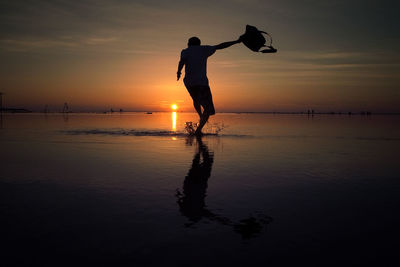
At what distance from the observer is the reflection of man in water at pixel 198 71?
1077 cm

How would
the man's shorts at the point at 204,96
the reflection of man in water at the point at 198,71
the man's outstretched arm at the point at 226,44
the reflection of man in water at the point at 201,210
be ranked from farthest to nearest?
the man's shorts at the point at 204,96 < the reflection of man in water at the point at 198,71 < the man's outstretched arm at the point at 226,44 < the reflection of man in water at the point at 201,210

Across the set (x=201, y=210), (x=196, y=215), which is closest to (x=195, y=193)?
(x=201, y=210)

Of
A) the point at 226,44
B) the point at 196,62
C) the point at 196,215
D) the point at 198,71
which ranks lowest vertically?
the point at 196,215

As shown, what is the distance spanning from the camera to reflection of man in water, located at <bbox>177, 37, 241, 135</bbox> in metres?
10.8

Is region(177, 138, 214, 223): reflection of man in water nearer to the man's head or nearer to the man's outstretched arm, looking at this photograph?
the man's outstretched arm

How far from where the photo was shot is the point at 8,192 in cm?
357

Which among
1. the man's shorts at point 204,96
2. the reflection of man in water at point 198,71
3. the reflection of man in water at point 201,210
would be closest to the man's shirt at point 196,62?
the reflection of man in water at point 198,71

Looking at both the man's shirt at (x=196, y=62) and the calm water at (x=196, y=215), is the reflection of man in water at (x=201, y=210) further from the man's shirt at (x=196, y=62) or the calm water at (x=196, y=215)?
the man's shirt at (x=196, y=62)

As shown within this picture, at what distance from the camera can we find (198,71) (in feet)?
36.0

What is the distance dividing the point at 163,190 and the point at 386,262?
2.33 meters

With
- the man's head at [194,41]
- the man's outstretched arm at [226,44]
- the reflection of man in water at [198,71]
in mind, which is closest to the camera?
the man's outstretched arm at [226,44]

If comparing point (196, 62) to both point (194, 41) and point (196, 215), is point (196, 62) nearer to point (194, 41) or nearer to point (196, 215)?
point (194, 41)

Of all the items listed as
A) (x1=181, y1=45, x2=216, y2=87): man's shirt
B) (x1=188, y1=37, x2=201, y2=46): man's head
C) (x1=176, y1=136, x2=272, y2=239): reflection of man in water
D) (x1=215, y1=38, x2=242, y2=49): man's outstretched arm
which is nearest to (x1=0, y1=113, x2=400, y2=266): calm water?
(x1=176, y1=136, x2=272, y2=239): reflection of man in water

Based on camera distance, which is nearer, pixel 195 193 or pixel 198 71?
pixel 195 193
